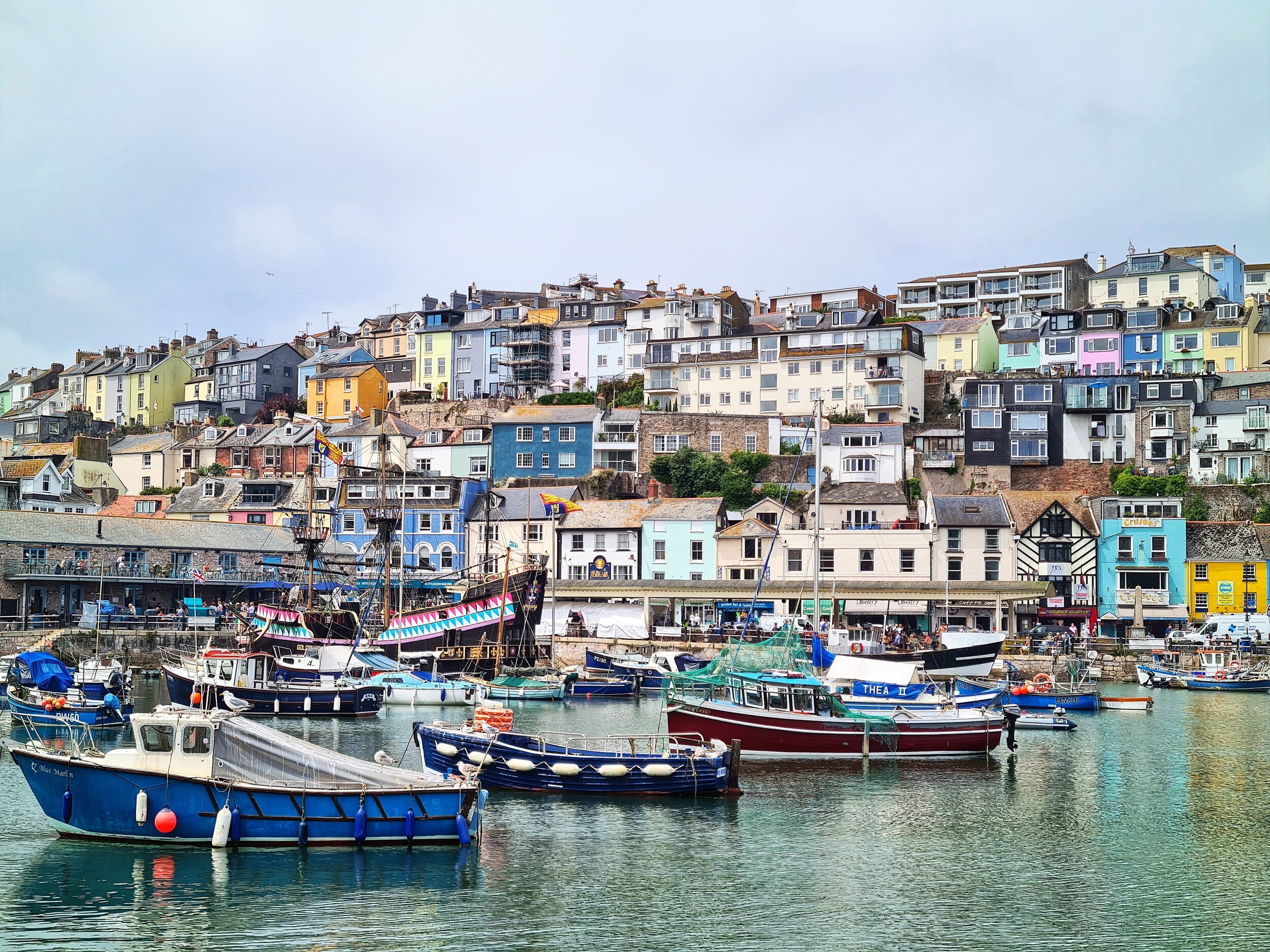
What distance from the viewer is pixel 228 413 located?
123 metres

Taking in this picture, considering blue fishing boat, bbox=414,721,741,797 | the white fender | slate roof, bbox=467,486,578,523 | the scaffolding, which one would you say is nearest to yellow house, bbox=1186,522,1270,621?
slate roof, bbox=467,486,578,523

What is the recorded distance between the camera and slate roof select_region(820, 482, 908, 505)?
7900cm

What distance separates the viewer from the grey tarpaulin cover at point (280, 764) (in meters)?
25.4

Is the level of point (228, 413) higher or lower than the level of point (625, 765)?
higher

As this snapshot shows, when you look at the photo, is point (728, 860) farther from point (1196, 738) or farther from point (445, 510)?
point (445, 510)

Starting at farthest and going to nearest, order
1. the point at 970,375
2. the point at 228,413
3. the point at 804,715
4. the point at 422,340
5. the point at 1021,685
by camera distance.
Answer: the point at 228,413
the point at 422,340
the point at 970,375
the point at 1021,685
the point at 804,715

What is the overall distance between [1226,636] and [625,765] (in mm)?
48372

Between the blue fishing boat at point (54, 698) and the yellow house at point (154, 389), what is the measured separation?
3140 inches

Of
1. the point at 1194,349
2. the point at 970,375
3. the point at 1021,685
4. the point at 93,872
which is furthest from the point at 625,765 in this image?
the point at 1194,349

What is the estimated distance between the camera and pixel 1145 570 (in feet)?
242

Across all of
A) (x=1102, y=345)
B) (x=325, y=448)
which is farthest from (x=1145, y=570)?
(x=325, y=448)

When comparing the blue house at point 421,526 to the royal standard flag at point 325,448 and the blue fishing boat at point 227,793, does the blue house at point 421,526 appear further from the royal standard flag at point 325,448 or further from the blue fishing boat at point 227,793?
the blue fishing boat at point 227,793

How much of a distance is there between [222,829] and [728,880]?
954 cm

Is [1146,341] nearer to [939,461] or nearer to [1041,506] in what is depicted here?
[939,461]
